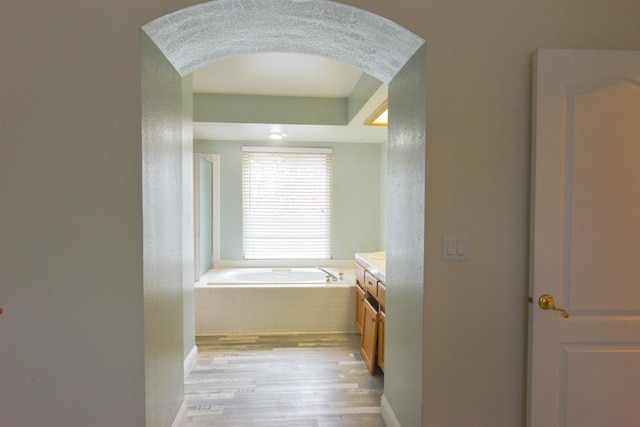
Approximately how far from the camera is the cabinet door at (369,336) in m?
2.47

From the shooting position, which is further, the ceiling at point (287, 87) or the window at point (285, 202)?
the window at point (285, 202)

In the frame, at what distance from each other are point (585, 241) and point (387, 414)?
1.42 m

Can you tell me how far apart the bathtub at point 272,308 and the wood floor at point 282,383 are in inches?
4.5

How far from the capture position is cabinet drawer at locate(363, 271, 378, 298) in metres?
2.56

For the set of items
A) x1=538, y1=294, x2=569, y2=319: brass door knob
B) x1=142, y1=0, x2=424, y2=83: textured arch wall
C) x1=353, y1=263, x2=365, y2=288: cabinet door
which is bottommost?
x1=353, y1=263, x2=365, y2=288: cabinet door

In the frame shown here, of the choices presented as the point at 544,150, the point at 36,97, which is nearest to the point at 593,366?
the point at 544,150

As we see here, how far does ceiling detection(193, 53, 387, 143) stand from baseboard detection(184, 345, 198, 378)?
2178 millimetres

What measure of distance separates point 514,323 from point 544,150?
2.47ft

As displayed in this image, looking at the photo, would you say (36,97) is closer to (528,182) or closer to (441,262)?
(441,262)

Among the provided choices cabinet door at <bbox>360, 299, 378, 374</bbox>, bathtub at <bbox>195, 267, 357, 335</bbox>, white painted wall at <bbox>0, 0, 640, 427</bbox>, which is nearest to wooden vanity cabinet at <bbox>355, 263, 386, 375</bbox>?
cabinet door at <bbox>360, 299, 378, 374</bbox>

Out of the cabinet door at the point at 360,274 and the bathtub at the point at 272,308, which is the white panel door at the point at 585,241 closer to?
the cabinet door at the point at 360,274

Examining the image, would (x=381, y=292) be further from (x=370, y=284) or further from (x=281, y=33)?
(x=281, y=33)

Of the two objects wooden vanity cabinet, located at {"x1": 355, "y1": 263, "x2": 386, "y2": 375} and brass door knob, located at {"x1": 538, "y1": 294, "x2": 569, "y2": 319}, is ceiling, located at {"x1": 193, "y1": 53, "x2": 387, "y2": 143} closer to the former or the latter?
wooden vanity cabinet, located at {"x1": 355, "y1": 263, "x2": 386, "y2": 375}

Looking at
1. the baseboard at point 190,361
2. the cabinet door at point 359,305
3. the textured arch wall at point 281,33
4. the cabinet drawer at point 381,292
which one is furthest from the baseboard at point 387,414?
the textured arch wall at point 281,33
